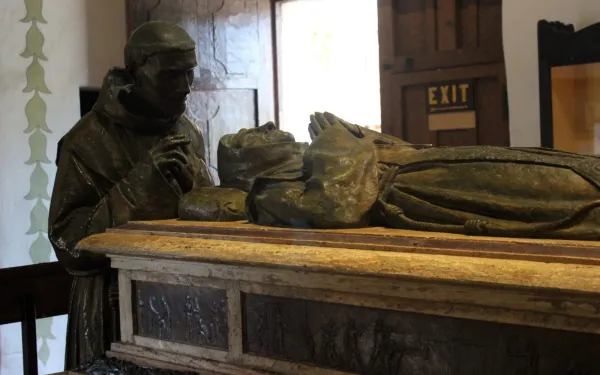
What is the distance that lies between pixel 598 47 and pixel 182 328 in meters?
2.49

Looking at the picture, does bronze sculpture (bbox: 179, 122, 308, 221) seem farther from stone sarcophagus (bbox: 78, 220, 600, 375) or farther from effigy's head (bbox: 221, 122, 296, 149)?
stone sarcophagus (bbox: 78, 220, 600, 375)

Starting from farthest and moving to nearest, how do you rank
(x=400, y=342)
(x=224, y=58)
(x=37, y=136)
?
(x=224, y=58)
(x=37, y=136)
(x=400, y=342)

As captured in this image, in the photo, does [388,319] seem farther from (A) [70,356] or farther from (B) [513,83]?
(B) [513,83]

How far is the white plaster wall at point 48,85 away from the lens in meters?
5.10

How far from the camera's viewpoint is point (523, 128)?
432 cm

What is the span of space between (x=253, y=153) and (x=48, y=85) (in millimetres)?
3005

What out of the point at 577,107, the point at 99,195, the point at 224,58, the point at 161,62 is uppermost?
the point at 224,58

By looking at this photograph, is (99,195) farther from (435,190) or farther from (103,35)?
(103,35)

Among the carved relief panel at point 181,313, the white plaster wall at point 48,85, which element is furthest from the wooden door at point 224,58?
the carved relief panel at point 181,313

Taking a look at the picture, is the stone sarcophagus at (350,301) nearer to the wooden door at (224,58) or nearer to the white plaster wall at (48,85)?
the white plaster wall at (48,85)

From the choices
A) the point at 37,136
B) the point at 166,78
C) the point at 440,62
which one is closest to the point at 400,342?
the point at 166,78

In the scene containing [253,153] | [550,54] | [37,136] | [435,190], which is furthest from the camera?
[37,136]

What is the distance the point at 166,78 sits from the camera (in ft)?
9.32

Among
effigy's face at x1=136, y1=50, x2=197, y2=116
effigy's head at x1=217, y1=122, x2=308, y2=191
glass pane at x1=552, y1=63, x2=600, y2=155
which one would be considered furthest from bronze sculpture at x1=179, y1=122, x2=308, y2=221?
Answer: glass pane at x1=552, y1=63, x2=600, y2=155
